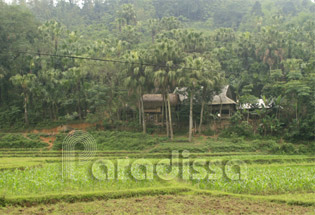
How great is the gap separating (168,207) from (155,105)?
25709 mm

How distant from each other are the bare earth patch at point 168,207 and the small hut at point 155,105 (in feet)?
80.7

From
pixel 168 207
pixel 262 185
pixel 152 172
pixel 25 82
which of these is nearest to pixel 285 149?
pixel 262 185

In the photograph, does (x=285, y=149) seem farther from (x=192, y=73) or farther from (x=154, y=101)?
(x=154, y=101)

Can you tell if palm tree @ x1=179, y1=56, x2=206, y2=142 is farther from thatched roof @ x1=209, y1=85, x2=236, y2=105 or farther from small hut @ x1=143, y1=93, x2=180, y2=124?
small hut @ x1=143, y1=93, x2=180, y2=124

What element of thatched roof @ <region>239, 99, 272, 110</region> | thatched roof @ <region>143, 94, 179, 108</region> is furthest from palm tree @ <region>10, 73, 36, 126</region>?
thatched roof @ <region>239, 99, 272, 110</region>

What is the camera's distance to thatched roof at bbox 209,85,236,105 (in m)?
35.5

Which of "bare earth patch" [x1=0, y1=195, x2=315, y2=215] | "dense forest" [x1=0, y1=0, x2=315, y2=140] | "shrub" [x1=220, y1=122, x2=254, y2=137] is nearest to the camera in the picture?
"bare earth patch" [x1=0, y1=195, x2=315, y2=215]

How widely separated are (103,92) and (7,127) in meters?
11.7

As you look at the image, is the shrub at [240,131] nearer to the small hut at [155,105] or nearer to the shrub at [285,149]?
the shrub at [285,149]

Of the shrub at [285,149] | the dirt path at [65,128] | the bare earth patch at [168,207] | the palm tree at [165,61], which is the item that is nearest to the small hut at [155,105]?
the palm tree at [165,61]

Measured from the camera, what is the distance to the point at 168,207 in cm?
1110

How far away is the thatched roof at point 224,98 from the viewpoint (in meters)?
35.5

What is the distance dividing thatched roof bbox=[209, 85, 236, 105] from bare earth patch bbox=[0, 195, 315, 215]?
23915 mm

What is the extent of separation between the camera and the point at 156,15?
82.6 m
